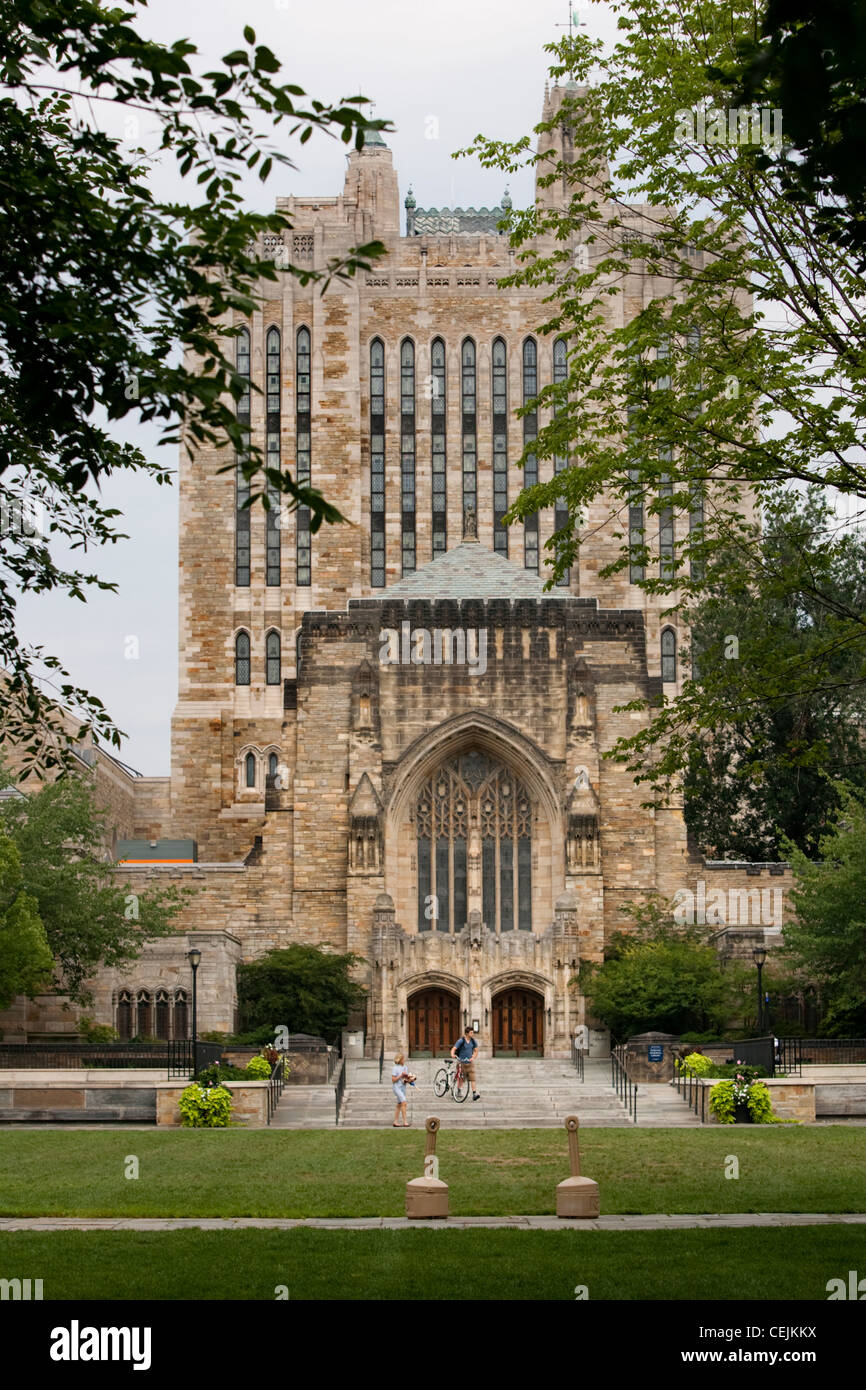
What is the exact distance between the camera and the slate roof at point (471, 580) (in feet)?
154

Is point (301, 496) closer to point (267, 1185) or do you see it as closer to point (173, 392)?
point (173, 392)

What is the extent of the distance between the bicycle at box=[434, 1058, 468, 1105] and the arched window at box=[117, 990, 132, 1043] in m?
9.20

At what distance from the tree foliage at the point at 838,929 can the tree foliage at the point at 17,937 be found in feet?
52.5

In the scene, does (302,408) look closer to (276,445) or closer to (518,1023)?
(276,445)

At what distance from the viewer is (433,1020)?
142 feet

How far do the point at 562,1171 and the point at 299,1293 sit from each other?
31.1ft

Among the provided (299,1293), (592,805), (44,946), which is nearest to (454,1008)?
(592,805)

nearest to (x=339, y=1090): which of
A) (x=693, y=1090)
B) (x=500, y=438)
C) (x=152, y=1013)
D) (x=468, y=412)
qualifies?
(x=693, y=1090)

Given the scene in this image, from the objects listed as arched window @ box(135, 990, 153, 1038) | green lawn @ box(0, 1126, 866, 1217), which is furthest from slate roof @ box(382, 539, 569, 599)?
green lawn @ box(0, 1126, 866, 1217)

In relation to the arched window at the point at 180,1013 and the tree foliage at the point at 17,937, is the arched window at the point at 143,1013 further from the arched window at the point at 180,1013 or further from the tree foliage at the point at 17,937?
the tree foliage at the point at 17,937

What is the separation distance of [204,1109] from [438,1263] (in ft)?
51.0

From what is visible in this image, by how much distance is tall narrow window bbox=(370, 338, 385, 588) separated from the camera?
66375 mm

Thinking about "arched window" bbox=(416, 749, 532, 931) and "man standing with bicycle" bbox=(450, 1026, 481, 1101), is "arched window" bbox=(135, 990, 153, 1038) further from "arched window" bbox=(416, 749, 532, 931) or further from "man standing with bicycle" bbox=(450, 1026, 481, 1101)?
"man standing with bicycle" bbox=(450, 1026, 481, 1101)
